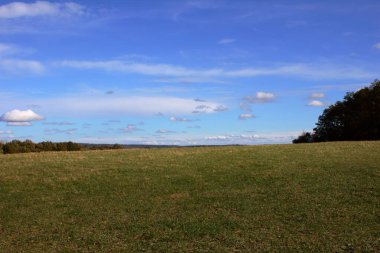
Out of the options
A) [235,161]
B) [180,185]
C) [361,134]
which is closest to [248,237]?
[180,185]

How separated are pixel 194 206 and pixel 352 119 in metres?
46.7

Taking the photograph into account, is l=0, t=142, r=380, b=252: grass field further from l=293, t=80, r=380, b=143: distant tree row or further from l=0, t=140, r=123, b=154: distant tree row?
l=293, t=80, r=380, b=143: distant tree row

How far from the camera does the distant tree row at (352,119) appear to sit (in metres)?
54.2

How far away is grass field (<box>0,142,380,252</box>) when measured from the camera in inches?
412

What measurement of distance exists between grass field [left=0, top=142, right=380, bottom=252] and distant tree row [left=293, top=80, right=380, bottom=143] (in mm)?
31858

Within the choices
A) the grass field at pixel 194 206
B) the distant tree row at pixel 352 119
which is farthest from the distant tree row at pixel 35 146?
the distant tree row at pixel 352 119

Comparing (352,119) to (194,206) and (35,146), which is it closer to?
(35,146)

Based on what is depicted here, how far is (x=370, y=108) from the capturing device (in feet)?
182

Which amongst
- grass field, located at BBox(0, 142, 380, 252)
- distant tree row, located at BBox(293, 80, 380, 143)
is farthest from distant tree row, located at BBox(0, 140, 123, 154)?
distant tree row, located at BBox(293, 80, 380, 143)


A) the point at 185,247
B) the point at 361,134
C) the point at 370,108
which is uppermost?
the point at 370,108

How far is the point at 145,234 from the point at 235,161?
46.1ft

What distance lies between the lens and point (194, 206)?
14508 millimetres

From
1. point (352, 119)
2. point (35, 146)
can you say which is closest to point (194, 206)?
point (35, 146)

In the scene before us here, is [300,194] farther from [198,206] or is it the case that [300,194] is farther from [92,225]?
[92,225]
